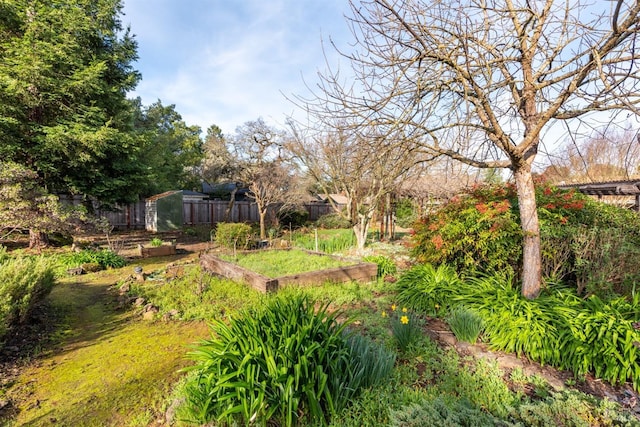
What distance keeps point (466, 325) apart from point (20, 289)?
5157 millimetres

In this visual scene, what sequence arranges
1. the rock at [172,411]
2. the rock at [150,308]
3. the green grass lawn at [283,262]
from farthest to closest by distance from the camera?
the green grass lawn at [283,262] → the rock at [150,308] → the rock at [172,411]

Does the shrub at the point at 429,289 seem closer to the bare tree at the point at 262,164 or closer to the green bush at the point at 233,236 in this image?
the green bush at the point at 233,236

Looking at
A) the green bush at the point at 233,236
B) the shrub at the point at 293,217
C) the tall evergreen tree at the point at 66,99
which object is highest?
the tall evergreen tree at the point at 66,99

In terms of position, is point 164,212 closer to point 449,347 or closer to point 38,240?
point 38,240

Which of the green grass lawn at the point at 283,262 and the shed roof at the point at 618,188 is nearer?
the shed roof at the point at 618,188

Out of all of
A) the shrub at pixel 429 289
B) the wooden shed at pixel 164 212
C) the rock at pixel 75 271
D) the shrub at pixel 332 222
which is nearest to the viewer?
the shrub at pixel 429 289

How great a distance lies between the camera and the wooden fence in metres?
13.9

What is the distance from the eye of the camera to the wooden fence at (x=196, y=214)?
1392 cm

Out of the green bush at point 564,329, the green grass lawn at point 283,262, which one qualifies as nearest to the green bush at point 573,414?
the green bush at point 564,329

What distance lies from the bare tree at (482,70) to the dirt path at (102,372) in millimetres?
3108

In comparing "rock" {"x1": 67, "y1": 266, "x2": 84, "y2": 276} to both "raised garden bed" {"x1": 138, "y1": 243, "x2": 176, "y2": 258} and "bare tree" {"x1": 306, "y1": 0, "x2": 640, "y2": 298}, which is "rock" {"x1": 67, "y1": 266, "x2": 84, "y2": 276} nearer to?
"raised garden bed" {"x1": 138, "y1": 243, "x2": 176, "y2": 258}

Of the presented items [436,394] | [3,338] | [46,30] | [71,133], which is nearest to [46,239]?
[71,133]

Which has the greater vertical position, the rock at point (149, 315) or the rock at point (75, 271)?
the rock at point (75, 271)

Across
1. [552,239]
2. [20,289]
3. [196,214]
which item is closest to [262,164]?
[196,214]
